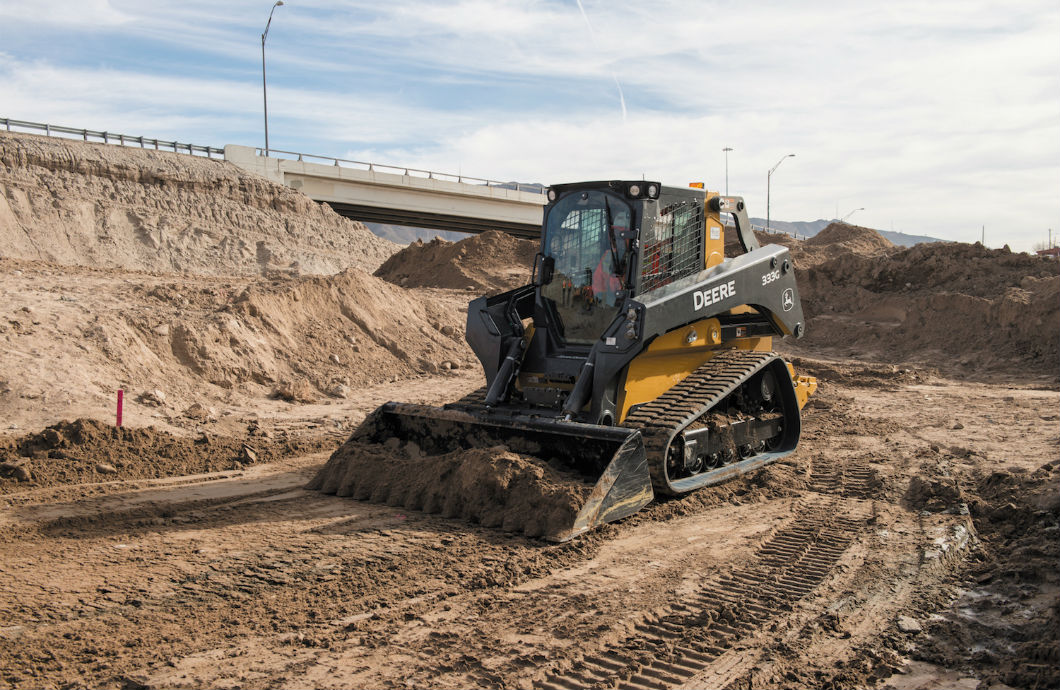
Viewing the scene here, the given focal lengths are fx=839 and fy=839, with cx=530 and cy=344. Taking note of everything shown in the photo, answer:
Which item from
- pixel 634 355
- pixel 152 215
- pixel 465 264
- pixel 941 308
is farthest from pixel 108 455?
pixel 152 215

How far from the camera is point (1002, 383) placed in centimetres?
1495

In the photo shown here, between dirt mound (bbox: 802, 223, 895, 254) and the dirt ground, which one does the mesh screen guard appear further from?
dirt mound (bbox: 802, 223, 895, 254)

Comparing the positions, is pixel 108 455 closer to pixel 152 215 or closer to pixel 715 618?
pixel 715 618

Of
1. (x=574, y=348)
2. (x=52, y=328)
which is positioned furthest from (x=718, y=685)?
(x=52, y=328)

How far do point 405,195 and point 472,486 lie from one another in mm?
35708

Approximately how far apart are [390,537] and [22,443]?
482cm

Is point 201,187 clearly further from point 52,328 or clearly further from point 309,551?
point 309,551

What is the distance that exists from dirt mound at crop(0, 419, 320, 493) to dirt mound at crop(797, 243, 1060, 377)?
44.7ft

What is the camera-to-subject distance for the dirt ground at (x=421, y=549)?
4.07 m

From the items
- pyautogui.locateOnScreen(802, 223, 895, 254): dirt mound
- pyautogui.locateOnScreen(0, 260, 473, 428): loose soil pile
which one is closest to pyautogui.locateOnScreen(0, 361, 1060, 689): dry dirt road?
pyautogui.locateOnScreen(0, 260, 473, 428): loose soil pile

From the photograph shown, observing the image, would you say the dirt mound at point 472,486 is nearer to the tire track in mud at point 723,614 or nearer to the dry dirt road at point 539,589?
the dry dirt road at point 539,589

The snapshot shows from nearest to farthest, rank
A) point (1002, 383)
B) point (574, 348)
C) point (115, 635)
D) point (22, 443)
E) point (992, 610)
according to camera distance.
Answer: point (115, 635) → point (992, 610) → point (574, 348) → point (22, 443) → point (1002, 383)

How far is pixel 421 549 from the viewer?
223 inches

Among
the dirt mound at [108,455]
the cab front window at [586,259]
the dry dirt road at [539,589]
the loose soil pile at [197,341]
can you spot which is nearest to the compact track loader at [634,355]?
the cab front window at [586,259]
